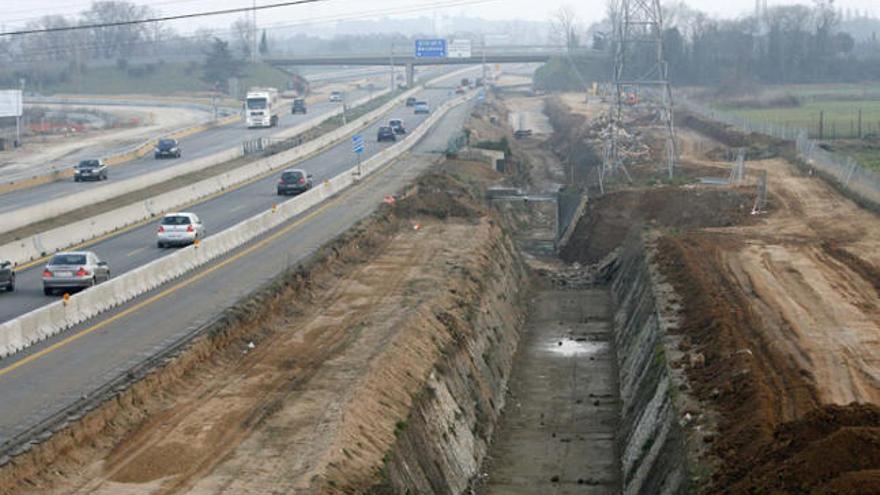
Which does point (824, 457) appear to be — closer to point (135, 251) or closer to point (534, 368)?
point (534, 368)

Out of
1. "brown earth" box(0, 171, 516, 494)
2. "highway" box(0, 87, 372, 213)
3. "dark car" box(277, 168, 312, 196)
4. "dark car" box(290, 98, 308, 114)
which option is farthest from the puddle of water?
"dark car" box(290, 98, 308, 114)

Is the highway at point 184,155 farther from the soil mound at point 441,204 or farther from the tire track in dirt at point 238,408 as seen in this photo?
the tire track in dirt at point 238,408

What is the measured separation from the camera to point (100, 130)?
5581 inches

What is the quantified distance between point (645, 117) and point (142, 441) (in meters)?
102

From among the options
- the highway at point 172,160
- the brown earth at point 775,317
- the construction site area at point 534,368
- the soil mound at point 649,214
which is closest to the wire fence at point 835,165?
the brown earth at point 775,317

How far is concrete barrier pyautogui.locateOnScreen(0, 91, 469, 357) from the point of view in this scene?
33.3 m

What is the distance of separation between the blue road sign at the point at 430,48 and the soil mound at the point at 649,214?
353 ft

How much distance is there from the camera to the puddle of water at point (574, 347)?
45.9 metres

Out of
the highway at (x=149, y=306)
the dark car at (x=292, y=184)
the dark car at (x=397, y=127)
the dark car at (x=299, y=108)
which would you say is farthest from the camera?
the dark car at (x=299, y=108)

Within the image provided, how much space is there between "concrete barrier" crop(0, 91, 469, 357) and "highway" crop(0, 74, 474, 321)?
2.10 meters

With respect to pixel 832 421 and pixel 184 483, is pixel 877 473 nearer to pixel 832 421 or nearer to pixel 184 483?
pixel 832 421

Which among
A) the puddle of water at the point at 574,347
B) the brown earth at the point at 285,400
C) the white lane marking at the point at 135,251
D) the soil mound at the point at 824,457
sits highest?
the soil mound at the point at 824,457

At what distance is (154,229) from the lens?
5919 cm

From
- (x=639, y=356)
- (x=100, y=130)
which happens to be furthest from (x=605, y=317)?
(x=100, y=130)
